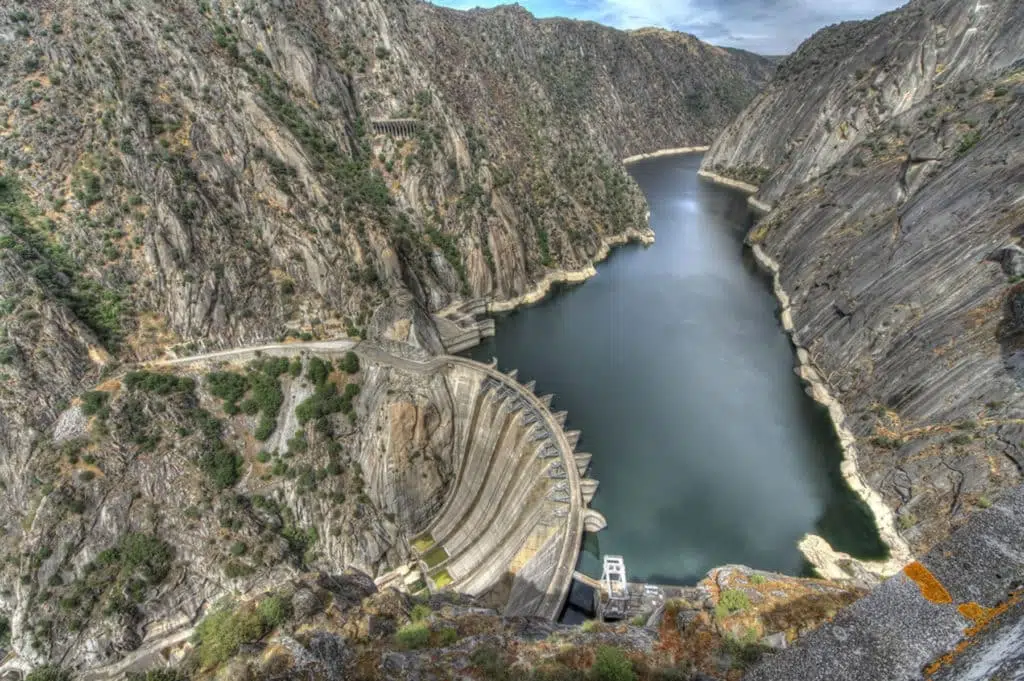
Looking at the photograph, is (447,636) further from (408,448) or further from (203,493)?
(203,493)

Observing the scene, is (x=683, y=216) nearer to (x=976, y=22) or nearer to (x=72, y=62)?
(x=976, y=22)

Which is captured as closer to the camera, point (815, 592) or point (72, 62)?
point (815, 592)

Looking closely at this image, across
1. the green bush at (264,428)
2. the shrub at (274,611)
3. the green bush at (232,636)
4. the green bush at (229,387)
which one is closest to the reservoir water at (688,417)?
the shrub at (274,611)

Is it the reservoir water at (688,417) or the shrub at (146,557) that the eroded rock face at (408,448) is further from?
the shrub at (146,557)

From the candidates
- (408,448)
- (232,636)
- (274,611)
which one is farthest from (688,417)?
(232,636)

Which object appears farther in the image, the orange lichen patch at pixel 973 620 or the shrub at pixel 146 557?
the shrub at pixel 146 557

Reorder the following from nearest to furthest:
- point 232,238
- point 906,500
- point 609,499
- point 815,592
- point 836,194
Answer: point 815,592, point 906,500, point 609,499, point 232,238, point 836,194

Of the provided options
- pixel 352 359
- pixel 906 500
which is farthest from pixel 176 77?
pixel 906 500
